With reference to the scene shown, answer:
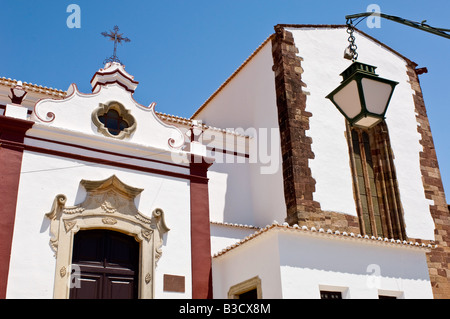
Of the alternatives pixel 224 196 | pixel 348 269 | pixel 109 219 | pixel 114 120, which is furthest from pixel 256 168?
pixel 109 219

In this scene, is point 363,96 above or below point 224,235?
below

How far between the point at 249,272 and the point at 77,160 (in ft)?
13.7

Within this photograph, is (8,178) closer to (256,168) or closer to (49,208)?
(49,208)

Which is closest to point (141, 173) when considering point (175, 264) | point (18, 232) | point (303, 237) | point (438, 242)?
point (175, 264)

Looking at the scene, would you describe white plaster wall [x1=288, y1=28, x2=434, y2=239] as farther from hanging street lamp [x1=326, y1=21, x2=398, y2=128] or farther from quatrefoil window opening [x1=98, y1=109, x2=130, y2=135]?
hanging street lamp [x1=326, y1=21, x2=398, y2=128]

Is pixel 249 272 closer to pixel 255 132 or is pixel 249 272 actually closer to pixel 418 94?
pixel 255 132

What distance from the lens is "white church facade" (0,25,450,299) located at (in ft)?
31.7

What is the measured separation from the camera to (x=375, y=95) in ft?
15.7

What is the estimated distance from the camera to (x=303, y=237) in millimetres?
10219

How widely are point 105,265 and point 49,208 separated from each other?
1.54 metres

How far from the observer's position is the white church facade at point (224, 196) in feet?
31.7

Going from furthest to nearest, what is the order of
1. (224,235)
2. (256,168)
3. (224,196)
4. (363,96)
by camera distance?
(256,168), (224,196), (224,235), (363,96)

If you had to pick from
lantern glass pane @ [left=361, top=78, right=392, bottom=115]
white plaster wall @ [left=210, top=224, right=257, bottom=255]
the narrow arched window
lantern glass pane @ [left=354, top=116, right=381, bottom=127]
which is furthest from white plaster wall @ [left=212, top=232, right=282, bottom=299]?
lantern glass pane @ [left=361, top=78, right=392, bottom=115]
